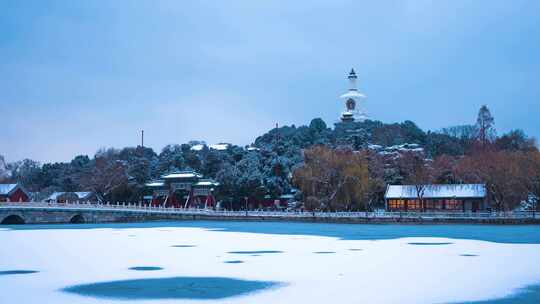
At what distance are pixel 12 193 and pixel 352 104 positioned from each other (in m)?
72.4

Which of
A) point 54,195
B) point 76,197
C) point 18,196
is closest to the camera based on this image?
point 18,196

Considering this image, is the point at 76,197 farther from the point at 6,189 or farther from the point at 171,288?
the point at 171,288

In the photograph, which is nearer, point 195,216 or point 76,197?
point 195,216

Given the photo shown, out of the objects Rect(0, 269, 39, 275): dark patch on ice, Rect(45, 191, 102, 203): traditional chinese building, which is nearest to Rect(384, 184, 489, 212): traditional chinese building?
Rect(45, 191, 102, 203): traditional chinese building

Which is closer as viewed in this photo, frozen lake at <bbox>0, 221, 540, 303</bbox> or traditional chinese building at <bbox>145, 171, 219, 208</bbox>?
frozen lake at <bbox>0, 221, 540, 303</bbox>

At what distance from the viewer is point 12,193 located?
7788 cm

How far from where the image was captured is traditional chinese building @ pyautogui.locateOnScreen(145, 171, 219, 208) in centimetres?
8556

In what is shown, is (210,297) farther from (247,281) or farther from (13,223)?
(13,223)

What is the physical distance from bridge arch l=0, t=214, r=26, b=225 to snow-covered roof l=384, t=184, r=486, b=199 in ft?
130

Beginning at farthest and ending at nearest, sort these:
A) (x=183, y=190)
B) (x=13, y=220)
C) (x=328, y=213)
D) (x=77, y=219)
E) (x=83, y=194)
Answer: (x=83, y=194) → (x=183, y=190) → (x=77, y=219) → (x=13, y=220) → (x=328, y=213)

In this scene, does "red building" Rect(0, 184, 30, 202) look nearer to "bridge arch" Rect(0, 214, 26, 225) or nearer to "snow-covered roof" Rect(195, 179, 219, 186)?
"bridge arch" Rect(0, 214, 26, 225)

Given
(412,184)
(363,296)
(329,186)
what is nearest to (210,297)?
(363,296)

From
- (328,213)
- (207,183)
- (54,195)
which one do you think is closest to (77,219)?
(207,183)

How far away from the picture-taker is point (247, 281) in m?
20.4
